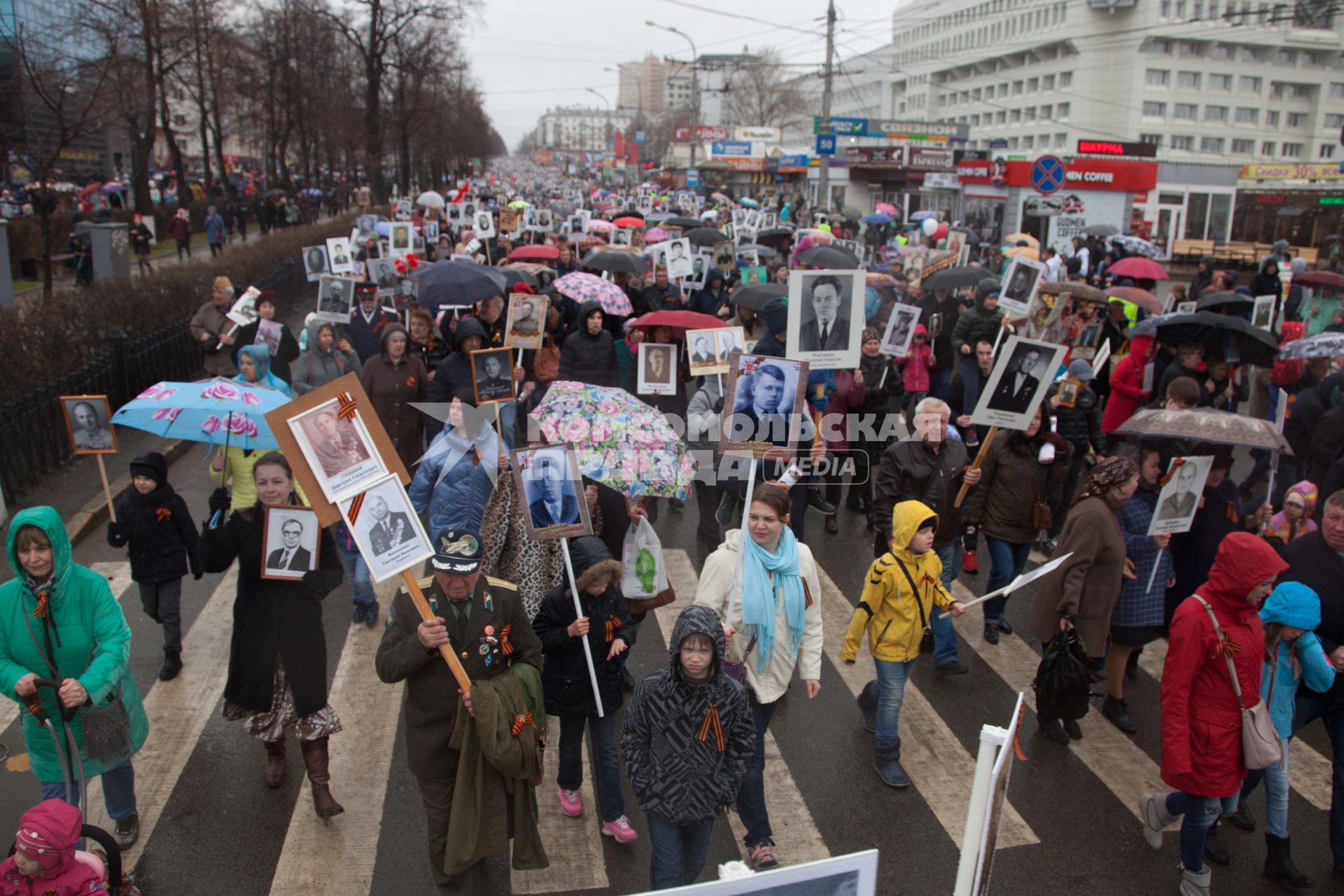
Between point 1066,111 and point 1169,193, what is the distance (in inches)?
2311

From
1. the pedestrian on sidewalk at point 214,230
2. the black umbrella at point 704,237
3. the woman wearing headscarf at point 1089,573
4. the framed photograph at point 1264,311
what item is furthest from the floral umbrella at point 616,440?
the pedestrian on sidewalk at point 214,230

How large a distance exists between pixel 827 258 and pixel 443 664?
37.2ft

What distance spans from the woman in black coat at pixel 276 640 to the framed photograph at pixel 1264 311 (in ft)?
41.3

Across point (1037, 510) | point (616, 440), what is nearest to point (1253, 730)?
point (1037, 510)

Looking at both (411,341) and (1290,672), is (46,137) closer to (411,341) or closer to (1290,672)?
(411,341)

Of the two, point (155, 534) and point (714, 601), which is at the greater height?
point (714, 601)

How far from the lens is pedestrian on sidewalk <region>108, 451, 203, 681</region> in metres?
6.08

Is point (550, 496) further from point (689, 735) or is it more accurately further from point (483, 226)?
point (483, 226)

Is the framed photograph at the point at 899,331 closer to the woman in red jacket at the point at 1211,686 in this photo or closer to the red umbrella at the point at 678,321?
the red umbrella at the point at 678,321

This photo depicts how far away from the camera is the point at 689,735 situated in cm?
392

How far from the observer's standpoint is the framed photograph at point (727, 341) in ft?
29.0

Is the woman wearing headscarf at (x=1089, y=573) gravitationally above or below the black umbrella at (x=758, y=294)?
below

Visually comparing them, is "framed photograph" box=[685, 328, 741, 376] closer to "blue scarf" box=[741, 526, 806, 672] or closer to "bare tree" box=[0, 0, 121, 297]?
"blue scarf" box=[741, 526, 806, 672]

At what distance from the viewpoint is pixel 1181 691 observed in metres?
4.49
